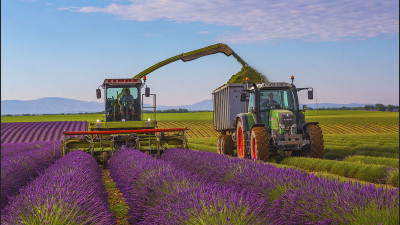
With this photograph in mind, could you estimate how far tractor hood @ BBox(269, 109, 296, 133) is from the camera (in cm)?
1275

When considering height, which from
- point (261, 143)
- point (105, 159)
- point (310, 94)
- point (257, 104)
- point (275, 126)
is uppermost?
point (310, 94)

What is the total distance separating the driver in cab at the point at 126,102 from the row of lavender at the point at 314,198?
9.21 metres

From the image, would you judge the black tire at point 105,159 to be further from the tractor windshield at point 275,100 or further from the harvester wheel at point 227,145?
the tractor windshield at point 275,100

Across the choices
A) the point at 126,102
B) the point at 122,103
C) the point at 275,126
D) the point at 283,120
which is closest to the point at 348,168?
the point at 283,120

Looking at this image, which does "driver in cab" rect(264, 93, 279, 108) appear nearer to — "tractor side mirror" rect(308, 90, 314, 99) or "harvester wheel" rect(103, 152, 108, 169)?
"tractor side mirror" rect(308, 90, 314, 99)

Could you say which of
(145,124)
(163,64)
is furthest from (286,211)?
(163,64)

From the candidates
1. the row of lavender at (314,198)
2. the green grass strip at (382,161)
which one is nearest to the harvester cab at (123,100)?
the green grass strip at (382,161)

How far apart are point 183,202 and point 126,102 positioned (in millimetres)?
11494

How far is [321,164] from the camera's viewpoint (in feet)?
39.5

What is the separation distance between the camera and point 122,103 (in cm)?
1576

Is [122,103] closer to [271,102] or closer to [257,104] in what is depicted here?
[257,104]

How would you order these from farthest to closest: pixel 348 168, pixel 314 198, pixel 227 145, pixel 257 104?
pixel 227 145 < pixel 257 104 < pixel 348 168 < pixel 314 198

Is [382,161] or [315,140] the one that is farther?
[382,161]

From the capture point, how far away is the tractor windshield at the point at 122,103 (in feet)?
51.3
